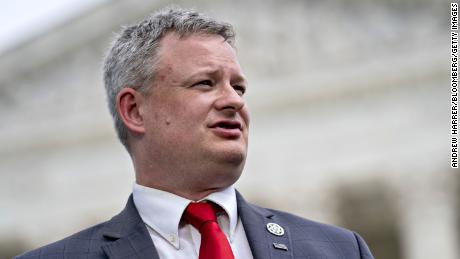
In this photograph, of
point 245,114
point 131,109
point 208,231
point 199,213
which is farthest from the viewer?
point 131,109

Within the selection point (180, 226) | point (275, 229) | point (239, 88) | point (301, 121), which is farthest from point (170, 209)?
point (301, 121)

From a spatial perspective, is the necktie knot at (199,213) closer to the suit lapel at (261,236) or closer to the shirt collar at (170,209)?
the shirt collar at (170,209)

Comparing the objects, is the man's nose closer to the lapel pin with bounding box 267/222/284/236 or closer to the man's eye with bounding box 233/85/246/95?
the man's eye with bounding box 233/85/246/95

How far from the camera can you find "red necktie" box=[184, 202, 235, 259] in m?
5.79

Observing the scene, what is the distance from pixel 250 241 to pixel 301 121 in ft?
120

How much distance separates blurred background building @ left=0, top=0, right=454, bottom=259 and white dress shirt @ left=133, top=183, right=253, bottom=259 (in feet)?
109

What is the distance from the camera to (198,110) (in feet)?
19.9

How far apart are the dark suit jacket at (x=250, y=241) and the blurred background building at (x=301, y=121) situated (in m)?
32.9

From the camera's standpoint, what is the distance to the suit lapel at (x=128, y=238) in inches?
234

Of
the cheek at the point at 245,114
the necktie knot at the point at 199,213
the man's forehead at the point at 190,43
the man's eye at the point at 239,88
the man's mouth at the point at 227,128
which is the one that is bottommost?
the necktie knot at the point at 199,213

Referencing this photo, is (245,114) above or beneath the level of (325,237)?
above

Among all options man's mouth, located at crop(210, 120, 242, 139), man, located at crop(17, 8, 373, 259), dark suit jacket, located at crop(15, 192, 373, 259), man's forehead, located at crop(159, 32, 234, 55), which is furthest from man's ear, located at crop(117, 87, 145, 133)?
man's mouth, located at crop(210, 120, 242, 139)

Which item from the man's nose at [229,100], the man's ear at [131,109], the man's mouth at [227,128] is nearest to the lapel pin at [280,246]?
the man's mouth at [227,128]

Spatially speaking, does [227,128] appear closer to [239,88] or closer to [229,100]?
[229,100]
